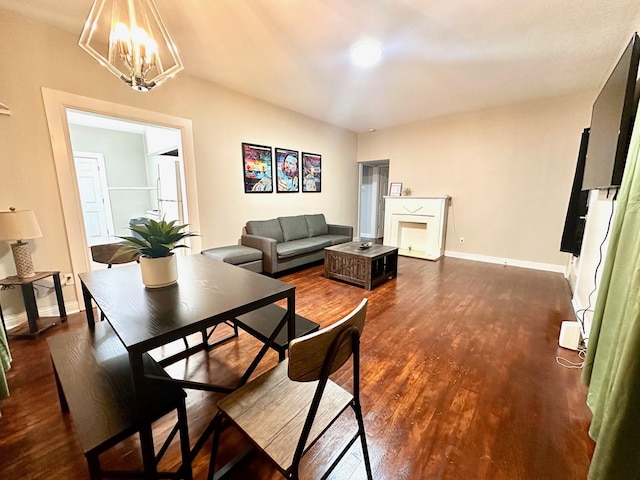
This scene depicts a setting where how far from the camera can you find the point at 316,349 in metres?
0.80

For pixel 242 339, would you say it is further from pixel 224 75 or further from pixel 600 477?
pixel 224 75

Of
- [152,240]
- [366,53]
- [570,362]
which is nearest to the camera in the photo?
[152,240]

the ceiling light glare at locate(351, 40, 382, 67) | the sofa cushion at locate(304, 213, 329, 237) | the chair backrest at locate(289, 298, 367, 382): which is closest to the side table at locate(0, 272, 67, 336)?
the chair backrest at locate(289, 298, 367, 382)

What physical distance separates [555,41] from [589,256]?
2.11 m

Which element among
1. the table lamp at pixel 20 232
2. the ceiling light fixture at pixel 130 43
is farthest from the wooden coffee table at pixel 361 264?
Answer: the table lamp at pixel 20 232

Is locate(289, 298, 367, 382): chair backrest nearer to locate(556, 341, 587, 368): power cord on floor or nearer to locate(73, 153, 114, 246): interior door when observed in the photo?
locate(556, 341, 587, 368): power cord on floor

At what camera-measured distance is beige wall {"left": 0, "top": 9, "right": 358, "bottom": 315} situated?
2244mm

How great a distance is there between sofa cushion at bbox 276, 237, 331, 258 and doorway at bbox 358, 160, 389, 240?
2.46 m

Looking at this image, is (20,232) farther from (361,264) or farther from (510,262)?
(510,262)

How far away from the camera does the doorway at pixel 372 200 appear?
271 inches

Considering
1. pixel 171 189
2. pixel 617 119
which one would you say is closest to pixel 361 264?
pixel 617 119

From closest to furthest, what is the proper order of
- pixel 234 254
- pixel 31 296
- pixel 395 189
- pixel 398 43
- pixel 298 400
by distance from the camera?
pixel 298 400 → pixel 31 296 → pixel 398 43 → pixel 234 254 → pixel 395 189

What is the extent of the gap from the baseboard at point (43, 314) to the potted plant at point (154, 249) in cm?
212

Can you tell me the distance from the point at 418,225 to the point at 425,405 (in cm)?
426
